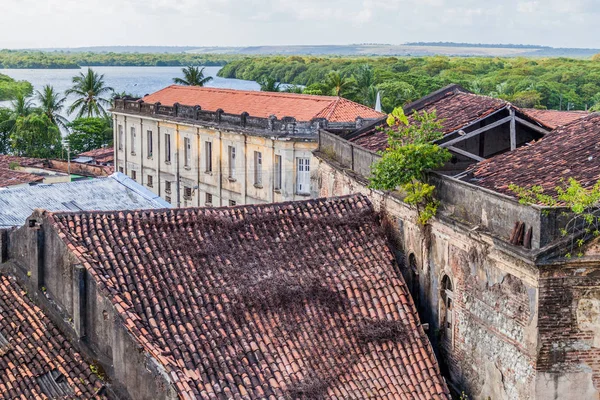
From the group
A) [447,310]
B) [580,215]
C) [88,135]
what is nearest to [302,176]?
[447,310]

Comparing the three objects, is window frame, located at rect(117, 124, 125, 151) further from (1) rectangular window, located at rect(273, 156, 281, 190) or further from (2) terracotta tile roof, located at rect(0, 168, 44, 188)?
(1) rectangular window, located at rect(273, 156, 281, 190)

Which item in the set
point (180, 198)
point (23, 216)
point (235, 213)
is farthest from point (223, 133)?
point (235, 213)

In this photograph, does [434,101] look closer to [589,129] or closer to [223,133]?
[589,129]

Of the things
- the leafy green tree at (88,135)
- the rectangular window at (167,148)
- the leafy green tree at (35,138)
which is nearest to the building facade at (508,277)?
the rectangular window at (167,148)

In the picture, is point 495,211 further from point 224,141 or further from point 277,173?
point 224,141

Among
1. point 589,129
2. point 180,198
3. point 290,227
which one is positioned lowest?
point 180,198

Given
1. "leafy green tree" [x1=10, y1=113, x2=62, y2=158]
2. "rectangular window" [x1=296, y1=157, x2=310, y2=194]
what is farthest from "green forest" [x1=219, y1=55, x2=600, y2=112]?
"rectangular window" [x1=296, y1=157, x2=310, y2=194]
